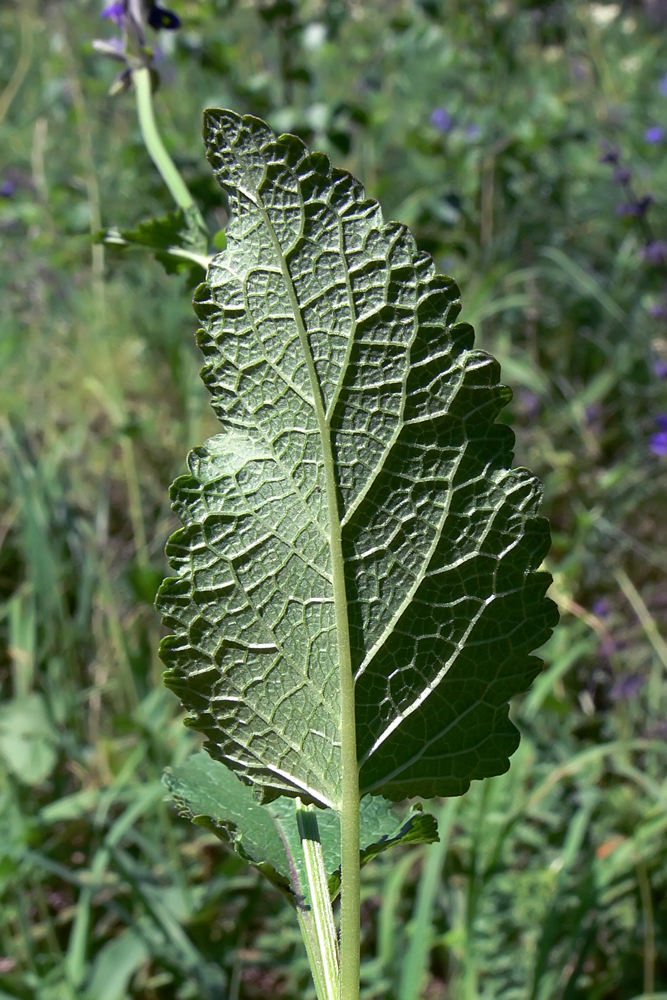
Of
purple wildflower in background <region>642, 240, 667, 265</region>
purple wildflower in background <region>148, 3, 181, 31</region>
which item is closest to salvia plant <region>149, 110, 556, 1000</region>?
purple wildflower in background <region>148, 3, 181, 31</region>

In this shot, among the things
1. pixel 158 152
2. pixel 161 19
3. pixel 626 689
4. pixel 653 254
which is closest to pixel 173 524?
pixel 626 689

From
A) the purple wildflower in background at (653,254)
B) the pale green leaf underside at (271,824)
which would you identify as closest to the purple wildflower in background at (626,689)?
the purple wildflower in background at (653,254)

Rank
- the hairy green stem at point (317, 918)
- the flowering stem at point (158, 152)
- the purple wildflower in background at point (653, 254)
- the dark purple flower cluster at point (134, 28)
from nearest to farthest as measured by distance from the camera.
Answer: the hairy green stem at point (317, 918) → the flowering stem at point (158, 152) → the dark purple flower cluster at point (134, 28) → the purple wildflower in background at point (653, 254)

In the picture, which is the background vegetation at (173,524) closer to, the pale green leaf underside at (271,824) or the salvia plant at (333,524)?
the salvia plant at (333,524)

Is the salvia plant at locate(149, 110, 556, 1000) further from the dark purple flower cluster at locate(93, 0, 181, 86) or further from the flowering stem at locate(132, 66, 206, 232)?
the dark purple flower cluster at locate(93, 0, 181, 86)

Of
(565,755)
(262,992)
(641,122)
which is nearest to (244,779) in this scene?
(262,992)

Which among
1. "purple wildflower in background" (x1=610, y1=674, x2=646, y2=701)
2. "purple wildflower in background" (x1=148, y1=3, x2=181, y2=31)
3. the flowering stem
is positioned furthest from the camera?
"purple wildflower in background" (x1=610, y1=674, x2=646, y2=701)
